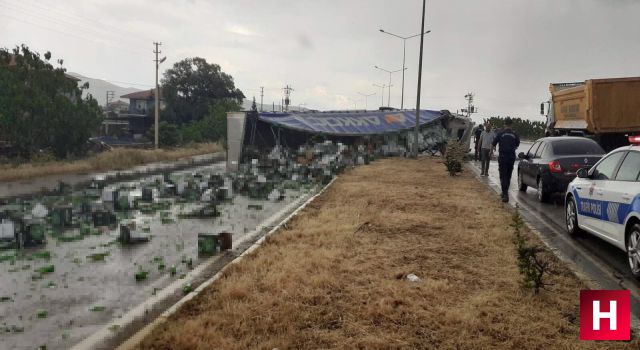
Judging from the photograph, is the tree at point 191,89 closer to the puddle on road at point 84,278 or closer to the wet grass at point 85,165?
the wet grass at point 85,165

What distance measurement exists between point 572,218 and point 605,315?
391 cm

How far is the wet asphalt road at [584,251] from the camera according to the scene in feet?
17.9

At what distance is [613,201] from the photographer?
6.30m

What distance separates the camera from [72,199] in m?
13.3

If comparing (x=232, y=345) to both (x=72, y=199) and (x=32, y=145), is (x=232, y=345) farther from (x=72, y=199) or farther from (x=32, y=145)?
(x=32, y=145)

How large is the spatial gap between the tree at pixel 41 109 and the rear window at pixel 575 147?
24.9m

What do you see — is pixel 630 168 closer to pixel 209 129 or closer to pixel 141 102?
pixel 209 129

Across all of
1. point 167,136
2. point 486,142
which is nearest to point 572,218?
point 486,142

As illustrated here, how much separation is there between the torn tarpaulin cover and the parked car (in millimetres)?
Result: 13431

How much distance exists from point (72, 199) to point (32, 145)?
52.1 feet

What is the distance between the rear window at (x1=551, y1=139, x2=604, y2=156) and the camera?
11078 millimetres

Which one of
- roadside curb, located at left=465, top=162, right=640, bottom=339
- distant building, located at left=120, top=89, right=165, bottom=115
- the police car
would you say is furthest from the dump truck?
distant building, located at left=120, top=89, right=165, bottom=115

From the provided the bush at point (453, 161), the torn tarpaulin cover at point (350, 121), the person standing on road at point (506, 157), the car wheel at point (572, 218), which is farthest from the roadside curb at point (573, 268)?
the torn tarpaulin cover at point (350, 121)

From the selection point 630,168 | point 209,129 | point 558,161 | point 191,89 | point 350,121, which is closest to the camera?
point 630,168
